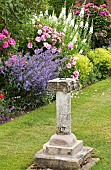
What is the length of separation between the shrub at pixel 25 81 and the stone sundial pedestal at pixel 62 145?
9.25 feet

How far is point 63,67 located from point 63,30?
53.4 inches

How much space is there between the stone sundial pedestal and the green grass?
0.83 feet

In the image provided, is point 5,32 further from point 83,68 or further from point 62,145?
point 62,145

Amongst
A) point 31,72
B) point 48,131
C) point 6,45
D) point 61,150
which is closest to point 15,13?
point 6,45

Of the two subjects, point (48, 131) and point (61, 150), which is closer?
point (61, 150)

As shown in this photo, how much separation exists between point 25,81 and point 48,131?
5.33ft

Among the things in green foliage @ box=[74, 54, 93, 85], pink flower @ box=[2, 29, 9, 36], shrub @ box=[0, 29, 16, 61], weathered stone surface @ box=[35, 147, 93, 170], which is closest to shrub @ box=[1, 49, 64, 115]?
shrub @ box=[0, 29, 16, 61]

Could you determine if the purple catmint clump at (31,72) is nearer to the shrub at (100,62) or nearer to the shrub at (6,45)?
the shrub at (6,45)

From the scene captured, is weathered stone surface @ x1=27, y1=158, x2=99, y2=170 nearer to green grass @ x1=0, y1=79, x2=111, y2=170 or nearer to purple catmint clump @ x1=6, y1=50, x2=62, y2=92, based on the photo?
green grass @ x1=0, y1=79, x2=111, y2=170

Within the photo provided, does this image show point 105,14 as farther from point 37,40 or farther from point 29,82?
point 29,82

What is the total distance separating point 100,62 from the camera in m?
12.5

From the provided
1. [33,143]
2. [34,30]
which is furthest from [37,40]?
[33,143]

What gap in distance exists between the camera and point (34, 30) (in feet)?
32.9

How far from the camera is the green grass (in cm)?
584
